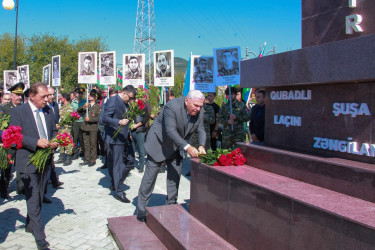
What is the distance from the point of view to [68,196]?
24.3 feet

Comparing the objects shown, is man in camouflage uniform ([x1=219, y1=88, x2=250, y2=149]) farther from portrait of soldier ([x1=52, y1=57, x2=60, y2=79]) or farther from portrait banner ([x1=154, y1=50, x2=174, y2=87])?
portrait of soldier ([x1=52, y1=57, x2=60, y2=79])

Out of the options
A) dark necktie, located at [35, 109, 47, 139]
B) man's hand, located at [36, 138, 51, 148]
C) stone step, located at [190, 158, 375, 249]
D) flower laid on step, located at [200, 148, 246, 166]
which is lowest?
stone step, located at [190, 158, 375, 249]

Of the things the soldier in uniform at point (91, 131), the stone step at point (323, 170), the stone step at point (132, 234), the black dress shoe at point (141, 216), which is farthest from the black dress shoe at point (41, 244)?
Result: the soldier in uniform at point (91, 131)

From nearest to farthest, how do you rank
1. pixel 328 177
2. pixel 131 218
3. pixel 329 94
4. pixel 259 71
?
pixel 328 177 → pixel 329 94 → pixel 259 71 → pixel 131 218

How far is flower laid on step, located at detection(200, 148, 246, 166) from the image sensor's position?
4.52m

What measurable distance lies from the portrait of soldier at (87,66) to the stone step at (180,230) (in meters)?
8.38

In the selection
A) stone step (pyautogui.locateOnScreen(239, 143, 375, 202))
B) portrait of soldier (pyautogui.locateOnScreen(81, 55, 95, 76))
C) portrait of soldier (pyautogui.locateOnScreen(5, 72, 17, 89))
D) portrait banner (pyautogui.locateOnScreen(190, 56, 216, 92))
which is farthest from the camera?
portrait of soldier (pyautogui.locateOnScreen(5, 72, 17, 89))

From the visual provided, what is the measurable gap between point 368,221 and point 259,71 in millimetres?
2508

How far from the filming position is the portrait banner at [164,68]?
11711 mm

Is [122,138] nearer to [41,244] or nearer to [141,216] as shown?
[141,216]

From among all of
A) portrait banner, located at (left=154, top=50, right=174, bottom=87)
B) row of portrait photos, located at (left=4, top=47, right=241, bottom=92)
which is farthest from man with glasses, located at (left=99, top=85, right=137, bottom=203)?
portrait banner, located at (left=154, top=50, right=174, bottom=87)

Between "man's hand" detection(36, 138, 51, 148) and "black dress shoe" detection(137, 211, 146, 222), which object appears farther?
"black dress shoe" detection(137, 211, 146, 222)

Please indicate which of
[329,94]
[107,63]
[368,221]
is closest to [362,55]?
[329,94]

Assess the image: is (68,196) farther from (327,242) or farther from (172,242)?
(327,242)
